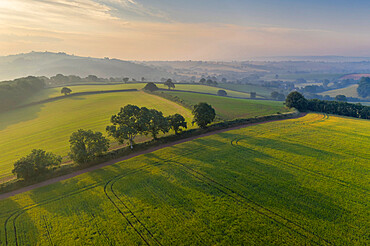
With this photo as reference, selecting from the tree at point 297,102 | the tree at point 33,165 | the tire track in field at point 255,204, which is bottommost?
the tire track in field at point 255,204

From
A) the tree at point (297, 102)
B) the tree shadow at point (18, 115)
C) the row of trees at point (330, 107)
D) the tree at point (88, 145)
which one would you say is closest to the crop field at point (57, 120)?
the tree shadow at point (18, 115)

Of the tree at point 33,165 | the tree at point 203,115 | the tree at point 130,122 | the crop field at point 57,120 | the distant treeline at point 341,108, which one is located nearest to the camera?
the tree at point 33,165

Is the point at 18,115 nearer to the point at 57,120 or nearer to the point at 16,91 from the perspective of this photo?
the point at 57,120

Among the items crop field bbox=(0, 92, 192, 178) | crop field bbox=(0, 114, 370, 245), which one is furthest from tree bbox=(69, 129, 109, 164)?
crop field bbox=(0, 92, 192, 178)

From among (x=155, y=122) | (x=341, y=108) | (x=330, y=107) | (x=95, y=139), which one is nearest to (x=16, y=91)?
(x=95, y=139)

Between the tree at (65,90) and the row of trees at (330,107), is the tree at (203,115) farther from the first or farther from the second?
the tree at (65,90)

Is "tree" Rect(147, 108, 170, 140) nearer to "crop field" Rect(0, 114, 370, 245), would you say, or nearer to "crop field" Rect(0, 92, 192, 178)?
"crop field" Rect(0, 114, 370, 245)

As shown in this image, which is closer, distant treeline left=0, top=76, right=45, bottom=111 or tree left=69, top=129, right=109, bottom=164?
tree left=69, top=129, right=109, bottom=164

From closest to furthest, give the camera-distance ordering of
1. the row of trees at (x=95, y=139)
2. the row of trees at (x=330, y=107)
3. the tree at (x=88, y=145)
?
the row of trees at (x=95, y=139), the tree at (x=88, y=145), the row of trees at (x=330, y=107)
